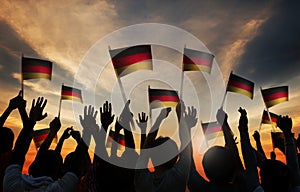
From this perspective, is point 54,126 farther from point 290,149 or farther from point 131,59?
point 131,59

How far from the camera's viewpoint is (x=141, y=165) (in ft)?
10.7

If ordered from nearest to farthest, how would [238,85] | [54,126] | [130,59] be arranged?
[54,126]
[130,59]
[238,85]

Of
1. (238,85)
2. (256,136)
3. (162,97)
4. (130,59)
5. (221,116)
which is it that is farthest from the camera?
(238,85)

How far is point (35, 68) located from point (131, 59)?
3268 millimetres

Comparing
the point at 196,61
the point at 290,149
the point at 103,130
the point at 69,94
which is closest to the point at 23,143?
the point at 103,130

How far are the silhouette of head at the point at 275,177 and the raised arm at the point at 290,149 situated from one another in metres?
0.38

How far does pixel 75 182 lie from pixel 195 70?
25.7 ft

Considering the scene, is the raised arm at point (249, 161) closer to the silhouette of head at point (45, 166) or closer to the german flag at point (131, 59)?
the silhouette of head at point (45, 166)

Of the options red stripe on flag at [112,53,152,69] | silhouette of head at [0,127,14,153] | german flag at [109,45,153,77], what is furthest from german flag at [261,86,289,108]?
silhouette of head at [0,127,14,153]

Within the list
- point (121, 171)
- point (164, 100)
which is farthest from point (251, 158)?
point (164, 100)

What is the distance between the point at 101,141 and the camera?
3504 mm

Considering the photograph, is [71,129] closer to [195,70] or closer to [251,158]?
[251,158]

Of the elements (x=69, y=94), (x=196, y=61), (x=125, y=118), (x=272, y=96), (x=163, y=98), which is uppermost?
(x=196, y=61)

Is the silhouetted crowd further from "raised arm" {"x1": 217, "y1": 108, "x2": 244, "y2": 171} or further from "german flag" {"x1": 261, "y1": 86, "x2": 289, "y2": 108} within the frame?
"german flag" {"x1": 261, "y1": 86, "x2": 289, "y2": 108}
